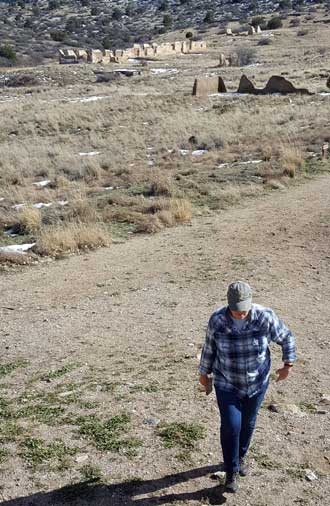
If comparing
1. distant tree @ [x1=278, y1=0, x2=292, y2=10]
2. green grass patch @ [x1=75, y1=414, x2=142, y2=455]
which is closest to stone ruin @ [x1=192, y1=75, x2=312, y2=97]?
green grass patch @ [x1=75, y1=414, x2=142, y2=455]

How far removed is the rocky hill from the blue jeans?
50.7 metres

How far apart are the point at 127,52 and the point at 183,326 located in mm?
46376

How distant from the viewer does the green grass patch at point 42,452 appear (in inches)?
188

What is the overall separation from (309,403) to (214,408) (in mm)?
820

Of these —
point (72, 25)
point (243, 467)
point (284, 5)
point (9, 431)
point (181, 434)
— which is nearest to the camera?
point (243, 467)

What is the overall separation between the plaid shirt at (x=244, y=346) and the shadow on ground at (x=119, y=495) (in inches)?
30.4

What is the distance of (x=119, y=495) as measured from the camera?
14.4 feet

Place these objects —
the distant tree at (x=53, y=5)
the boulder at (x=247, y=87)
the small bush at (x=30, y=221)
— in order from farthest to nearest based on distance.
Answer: the distant tree at (x=53, y=5)
the boulder at (x=247, y=87)
the small bush at (x=30, y=221)

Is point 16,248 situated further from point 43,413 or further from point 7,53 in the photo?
point 7,53

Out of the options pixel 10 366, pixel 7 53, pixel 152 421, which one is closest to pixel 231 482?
pixel 152 421

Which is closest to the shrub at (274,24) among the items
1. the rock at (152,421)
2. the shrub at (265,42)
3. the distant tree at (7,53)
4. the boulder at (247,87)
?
the shrub at (265,42)

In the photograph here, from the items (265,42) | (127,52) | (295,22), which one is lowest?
(127,52)

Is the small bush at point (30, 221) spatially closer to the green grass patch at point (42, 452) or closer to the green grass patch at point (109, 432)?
the green grass patch at point (109, 432)

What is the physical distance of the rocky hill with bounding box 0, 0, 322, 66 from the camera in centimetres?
6059
